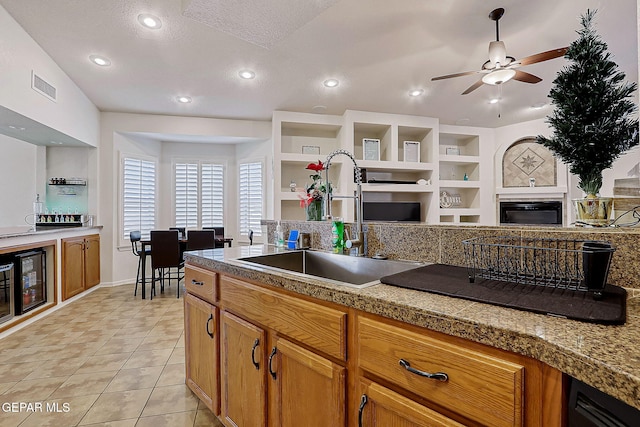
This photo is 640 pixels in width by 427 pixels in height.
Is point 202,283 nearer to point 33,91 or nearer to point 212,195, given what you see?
point 33,91

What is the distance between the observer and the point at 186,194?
18.1 ft

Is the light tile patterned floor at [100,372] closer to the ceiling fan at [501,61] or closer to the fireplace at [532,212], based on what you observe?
the ceiling fan at [501,61]

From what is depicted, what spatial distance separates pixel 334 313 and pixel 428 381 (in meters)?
0.32

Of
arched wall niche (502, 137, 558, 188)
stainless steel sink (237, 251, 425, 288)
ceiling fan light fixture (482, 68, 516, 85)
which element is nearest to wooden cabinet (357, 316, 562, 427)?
stainless steel sink (237, 251, 425, 288)

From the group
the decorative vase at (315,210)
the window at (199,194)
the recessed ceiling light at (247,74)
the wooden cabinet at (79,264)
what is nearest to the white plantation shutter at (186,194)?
the window at (199,194)

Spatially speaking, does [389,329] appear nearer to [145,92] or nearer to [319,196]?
[319,196]

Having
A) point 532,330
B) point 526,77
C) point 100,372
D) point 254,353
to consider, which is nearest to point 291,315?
point 254,353

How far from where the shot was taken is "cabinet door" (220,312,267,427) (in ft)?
4.09

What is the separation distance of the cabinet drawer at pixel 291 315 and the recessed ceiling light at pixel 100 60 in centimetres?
323

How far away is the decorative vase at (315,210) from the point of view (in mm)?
2217

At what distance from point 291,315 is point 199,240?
3420mm

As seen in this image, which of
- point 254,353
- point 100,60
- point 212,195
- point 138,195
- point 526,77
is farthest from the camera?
point 212,195

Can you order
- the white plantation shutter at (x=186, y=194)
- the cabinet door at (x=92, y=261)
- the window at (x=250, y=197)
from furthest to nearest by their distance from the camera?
A: the white plantation shutter at (x=186, y=194) → the window at (x=250, y=197) → the cabinet door at (x=92, y=261)

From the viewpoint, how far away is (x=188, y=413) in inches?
68.5
